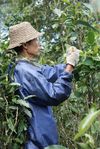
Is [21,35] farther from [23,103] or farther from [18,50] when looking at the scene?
[23,103]

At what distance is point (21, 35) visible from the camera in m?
2.37

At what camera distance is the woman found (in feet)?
6.86

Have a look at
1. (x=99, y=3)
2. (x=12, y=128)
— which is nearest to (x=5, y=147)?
(x=12, y=128)

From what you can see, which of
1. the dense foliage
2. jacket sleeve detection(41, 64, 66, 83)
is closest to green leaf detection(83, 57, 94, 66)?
the dense foliage

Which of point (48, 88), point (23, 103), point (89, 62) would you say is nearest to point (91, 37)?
point (89, 62)

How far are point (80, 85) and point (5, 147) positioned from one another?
542mm

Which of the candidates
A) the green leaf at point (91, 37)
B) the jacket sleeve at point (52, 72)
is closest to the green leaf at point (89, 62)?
the green leaf at point (91, 37)

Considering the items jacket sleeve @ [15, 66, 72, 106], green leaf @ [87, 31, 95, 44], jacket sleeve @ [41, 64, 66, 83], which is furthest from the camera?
jacket sleeve @ [41, 64, 66, 83]

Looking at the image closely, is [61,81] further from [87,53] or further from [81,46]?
[81,46]

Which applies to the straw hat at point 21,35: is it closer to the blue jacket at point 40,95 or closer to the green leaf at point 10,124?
the blue jacket at point 40,95

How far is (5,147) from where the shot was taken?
212 cm

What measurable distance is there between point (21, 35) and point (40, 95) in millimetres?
461

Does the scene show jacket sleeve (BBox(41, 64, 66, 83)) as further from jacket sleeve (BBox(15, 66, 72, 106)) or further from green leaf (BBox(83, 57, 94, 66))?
green leaf (BBox(83, 57, 94, 66))

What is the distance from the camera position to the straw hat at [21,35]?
7.67 feet
